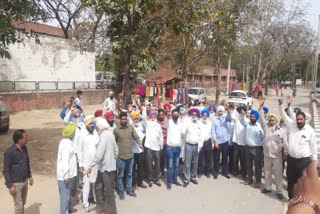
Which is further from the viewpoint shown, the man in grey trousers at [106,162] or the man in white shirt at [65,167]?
the man in grey trousers at [106,162]

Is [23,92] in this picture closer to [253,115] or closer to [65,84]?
[65,84]

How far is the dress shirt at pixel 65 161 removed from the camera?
4.05 m

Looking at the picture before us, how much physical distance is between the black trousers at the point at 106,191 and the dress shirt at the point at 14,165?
3.77ft

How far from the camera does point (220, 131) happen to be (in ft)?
20.7


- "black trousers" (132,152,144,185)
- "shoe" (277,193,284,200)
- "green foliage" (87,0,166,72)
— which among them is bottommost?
"shoe" (277,193,284,200)

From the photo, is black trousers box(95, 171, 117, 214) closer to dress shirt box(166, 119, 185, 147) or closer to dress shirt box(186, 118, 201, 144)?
dress shirt box(166, 119, 185, 147)

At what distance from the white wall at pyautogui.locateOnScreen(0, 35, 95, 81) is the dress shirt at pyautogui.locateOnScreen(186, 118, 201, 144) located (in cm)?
1352

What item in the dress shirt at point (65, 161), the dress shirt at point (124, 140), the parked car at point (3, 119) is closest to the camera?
the dress shirt at point (65, 161)

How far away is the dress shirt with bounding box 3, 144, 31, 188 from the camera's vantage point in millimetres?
3709

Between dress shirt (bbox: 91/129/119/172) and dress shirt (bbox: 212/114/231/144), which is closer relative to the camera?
dress shirt (bbox: 91/129/119/172)

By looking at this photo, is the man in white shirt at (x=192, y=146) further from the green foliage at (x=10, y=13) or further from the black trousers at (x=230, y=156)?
the green foliage at (x=10, y=13)

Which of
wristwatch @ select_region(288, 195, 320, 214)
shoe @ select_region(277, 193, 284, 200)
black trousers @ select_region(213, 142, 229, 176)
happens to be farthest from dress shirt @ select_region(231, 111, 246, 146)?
wristwatch @ select_region(288, 195, 320, 214)

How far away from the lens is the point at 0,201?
4934 millimetres

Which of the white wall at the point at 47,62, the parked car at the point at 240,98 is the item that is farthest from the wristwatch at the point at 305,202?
the parked car at the point at 240,98
